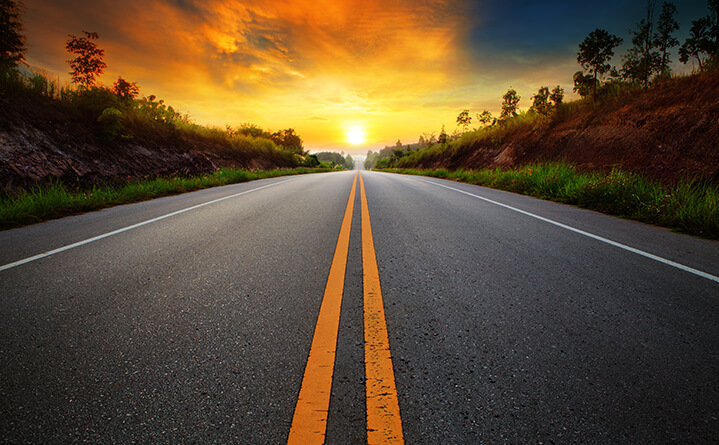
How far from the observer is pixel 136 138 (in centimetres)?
1199

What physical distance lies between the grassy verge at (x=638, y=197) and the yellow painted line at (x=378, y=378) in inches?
215

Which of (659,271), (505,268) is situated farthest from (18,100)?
(659,271)

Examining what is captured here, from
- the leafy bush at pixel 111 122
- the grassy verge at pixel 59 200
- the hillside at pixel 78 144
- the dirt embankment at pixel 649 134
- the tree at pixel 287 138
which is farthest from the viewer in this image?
the tree at pixel 287 138

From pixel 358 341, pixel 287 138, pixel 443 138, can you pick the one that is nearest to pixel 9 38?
pixel 358 341

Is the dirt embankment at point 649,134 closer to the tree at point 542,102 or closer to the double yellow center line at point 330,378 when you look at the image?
the tree at point 542,102

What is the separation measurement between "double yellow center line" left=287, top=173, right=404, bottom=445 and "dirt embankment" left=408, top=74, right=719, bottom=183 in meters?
9.72

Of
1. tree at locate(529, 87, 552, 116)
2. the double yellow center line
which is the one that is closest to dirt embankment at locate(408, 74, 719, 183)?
tree at locate(529, 87, 552, 116)

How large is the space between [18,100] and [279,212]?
8.97m

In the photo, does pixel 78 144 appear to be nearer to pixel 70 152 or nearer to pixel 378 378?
pixel 70 152

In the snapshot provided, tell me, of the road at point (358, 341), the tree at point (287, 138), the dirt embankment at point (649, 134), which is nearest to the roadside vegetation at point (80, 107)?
the road at point (358, 341)

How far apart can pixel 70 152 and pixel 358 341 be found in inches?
449

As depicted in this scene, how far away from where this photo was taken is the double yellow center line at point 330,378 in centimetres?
116

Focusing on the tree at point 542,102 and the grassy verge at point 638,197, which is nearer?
the grassy verge at point 638,197

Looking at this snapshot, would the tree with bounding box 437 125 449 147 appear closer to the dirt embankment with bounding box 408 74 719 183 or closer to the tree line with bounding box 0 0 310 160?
Answer: the dirt embankment with bounding box 408 74 719 183
